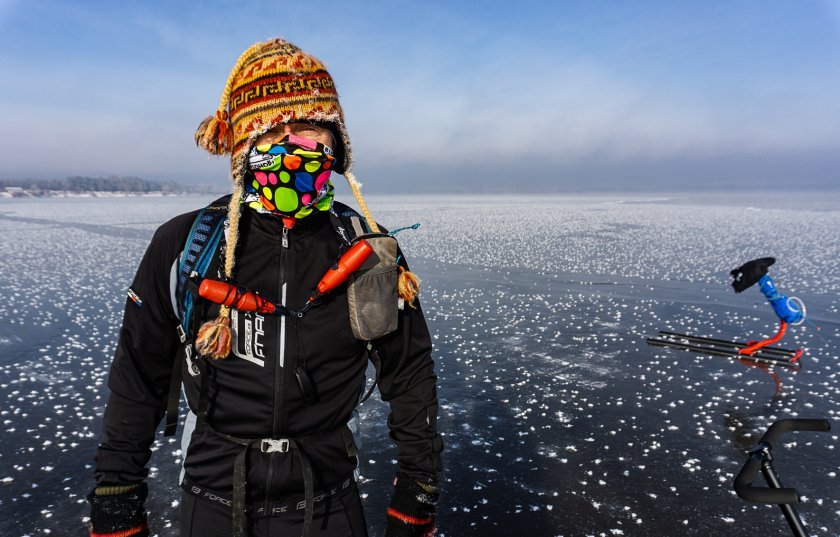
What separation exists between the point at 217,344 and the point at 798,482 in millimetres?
4941

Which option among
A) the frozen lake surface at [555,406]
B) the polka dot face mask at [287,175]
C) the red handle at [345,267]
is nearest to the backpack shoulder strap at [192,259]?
the polka dot face mask at [287,175]

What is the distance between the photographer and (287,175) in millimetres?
1815

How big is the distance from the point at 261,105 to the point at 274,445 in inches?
47.4

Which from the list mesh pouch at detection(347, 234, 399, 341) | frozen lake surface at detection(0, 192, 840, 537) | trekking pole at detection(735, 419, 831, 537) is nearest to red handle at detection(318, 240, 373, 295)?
mesh pouch at detection(347, 234, 399, 341)

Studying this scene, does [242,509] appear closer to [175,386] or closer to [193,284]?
[175,386]

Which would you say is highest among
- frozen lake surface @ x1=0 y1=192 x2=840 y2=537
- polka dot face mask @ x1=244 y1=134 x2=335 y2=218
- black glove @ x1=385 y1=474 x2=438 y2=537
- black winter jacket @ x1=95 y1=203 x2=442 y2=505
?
polka dot face mask @ x1=244 y1=134 x2=335 y2=218

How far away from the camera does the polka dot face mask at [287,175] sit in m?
1.81

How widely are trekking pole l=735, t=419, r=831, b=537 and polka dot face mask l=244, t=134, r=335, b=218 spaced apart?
5.71 feet

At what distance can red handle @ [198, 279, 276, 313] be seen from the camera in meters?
1.65

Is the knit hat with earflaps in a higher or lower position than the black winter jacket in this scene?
higher

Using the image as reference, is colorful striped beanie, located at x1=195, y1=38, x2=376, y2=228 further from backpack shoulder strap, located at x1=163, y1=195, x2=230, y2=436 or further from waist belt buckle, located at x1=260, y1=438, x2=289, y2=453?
waist belt buckle, located at x1=260, y1=438, x2=289, y2=453

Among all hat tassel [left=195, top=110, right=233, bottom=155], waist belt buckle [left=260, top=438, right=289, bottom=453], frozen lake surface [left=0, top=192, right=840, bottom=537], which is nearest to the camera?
waist belt buckle [left=260, top=438, right=289, bottom=453]

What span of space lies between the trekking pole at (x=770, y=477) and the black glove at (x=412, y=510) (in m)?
1.07

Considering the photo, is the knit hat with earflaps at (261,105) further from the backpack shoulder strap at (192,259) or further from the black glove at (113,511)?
the black glove at (113,511)
